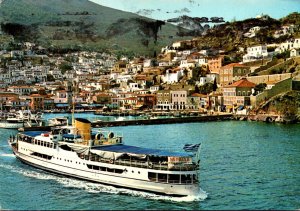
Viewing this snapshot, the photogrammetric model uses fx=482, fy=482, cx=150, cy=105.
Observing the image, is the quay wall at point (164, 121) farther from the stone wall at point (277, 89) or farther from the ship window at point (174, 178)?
the ship window at point (174, 178)

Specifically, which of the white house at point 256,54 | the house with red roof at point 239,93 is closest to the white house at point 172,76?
the white house at point 256,54

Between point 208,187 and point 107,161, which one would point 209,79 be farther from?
point 208,187

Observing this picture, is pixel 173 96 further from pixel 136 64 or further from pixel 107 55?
pixel 107 55

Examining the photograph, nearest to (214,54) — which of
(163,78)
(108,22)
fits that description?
(163,78)

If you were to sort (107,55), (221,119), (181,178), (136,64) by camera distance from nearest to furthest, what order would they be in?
1. (181,178)
2. (221,119)
3. (136,64)
4. (107,55)

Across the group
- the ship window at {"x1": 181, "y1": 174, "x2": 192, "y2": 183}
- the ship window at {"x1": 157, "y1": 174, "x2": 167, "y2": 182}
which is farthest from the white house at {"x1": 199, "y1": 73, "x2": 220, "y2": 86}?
the ship window at {"x1": 181, "y1": 174, "x2": 192, "y2": 183}

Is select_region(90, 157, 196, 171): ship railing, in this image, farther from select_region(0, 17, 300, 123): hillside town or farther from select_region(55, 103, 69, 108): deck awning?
select_region(55, 103, 69, 108): deck awning

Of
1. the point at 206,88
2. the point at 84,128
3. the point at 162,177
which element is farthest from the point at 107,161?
the point at 206,88
